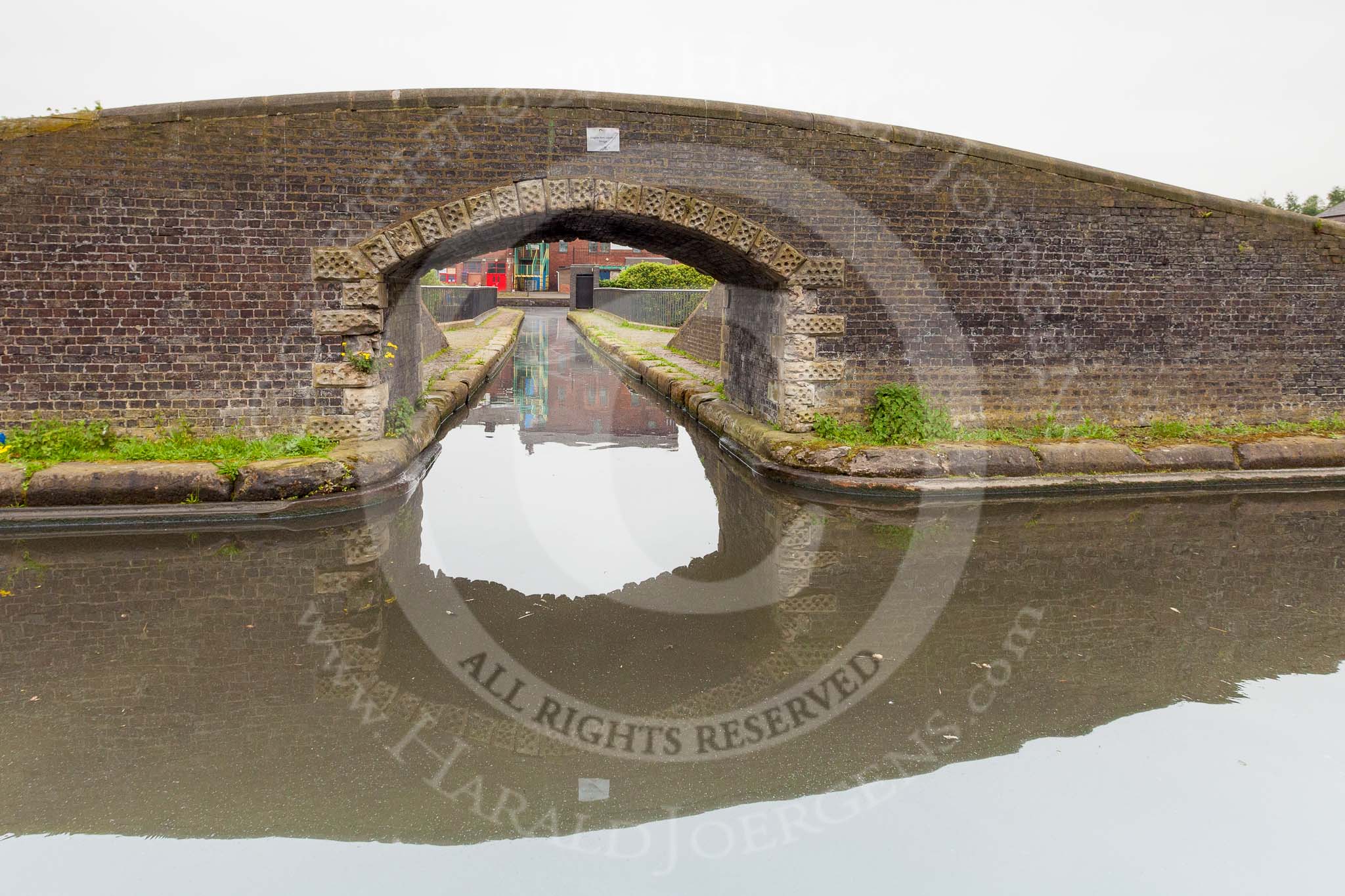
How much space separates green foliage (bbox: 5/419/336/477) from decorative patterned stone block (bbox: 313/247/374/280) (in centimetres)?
158

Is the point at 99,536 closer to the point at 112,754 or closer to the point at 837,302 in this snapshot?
the point at 112,754

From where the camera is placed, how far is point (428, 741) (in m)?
3.69

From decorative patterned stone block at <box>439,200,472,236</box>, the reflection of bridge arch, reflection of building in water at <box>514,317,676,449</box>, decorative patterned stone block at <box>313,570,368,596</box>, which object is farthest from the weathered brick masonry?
A: decorative patterned stone block at <box>313,570,368,596</box>

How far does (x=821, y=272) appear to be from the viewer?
29.7 feet

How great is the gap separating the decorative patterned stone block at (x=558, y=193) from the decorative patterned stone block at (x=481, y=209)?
0.54 meters

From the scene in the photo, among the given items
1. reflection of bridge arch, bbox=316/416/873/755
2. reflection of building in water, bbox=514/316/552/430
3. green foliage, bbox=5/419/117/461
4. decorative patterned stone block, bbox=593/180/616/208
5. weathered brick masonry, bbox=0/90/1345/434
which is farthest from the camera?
reflection of building in water, bbox=514/316/552/430

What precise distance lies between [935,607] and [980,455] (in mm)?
3638

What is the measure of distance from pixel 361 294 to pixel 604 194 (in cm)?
255

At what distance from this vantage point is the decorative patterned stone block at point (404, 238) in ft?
26.7

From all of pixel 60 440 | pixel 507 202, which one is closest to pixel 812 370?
pixel 507 202

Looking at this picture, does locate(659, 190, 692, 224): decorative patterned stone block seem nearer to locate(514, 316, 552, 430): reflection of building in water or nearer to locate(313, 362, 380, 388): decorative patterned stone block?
locate(313, 362, 380, 388): decorative patterned stone block

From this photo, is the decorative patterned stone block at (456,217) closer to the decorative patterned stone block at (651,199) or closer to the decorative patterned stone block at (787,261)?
the decorative patterned stone block at (651,199)

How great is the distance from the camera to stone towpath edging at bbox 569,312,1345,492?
8.37 meters

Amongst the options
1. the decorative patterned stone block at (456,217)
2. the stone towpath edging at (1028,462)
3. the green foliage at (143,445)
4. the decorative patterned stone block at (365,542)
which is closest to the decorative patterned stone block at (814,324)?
the stone towpath edging at (1028,462)
